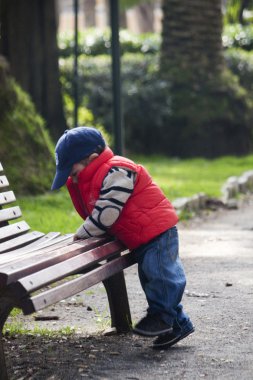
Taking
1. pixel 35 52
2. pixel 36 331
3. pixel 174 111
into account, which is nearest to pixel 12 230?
pixel 36 331

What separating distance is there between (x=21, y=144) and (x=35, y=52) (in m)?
3.54

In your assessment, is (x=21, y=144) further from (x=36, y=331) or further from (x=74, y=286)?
(x=74, y=286)

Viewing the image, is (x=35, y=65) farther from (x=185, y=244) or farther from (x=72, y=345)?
(x=72, y=345)

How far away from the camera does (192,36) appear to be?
63.5 feet

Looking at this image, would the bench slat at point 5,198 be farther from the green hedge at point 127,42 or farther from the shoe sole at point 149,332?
the green hedge at point 127,42

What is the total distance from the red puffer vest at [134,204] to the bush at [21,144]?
5.83 m

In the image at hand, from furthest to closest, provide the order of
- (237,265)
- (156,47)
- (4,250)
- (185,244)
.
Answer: (156,47) < (185,244) < (237,265) < (4,250)

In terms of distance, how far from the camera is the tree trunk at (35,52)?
1464 centimetres

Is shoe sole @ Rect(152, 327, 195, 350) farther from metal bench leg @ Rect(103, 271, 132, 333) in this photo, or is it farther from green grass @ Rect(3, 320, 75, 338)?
green grass @ Rect(3, 320, 75, 338)

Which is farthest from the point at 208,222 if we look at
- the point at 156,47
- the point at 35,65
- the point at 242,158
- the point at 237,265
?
the point at 156,47

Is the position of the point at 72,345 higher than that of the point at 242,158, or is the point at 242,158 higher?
the point at 72,345

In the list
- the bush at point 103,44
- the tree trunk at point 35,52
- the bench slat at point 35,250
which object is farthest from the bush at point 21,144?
the bush at point 103,44

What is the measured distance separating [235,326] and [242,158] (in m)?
12.3

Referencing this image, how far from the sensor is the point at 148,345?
18.5ft
